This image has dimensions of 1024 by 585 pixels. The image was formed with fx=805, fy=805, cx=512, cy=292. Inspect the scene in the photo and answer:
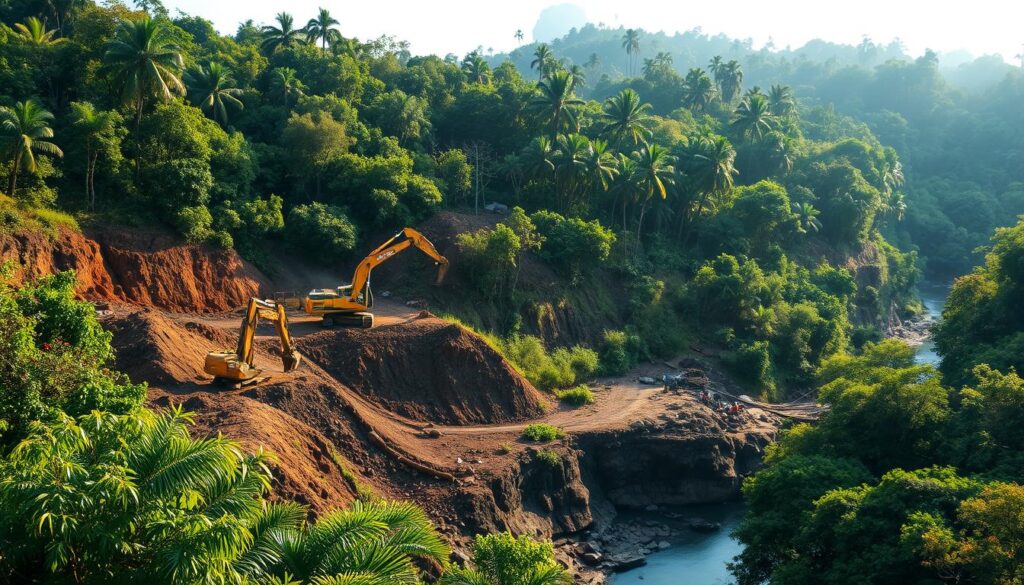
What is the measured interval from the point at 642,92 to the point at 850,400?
7152 cm

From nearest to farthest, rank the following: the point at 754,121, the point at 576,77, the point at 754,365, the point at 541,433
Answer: the point at 541,433 < the point at 754,365 < the point at 754,121 < the point at 576,77

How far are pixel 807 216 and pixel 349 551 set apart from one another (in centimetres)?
6068

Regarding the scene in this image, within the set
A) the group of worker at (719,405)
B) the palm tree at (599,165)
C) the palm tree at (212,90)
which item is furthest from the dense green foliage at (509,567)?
the palm tree at (212,90)

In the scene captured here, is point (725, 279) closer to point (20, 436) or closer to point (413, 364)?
point (413, 364)

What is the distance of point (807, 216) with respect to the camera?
66.8m

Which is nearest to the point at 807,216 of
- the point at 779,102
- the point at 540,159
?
the point at 540,159

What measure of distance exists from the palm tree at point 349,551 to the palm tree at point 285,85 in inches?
1789

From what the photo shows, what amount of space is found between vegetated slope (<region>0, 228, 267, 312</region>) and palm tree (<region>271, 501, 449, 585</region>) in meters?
26.2

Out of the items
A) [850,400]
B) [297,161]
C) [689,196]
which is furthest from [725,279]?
[297,161]

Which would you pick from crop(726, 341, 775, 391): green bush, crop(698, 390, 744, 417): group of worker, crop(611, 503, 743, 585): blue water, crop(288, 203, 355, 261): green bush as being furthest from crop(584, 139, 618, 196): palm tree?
crop(611, 503, 743, 585): blue water

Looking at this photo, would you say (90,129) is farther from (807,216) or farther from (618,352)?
(807,216)

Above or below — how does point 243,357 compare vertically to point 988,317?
above

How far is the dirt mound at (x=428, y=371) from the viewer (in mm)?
36188

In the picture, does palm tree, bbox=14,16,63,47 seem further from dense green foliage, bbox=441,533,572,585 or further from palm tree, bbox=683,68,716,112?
palm tree, bbox=683,68,716,112
